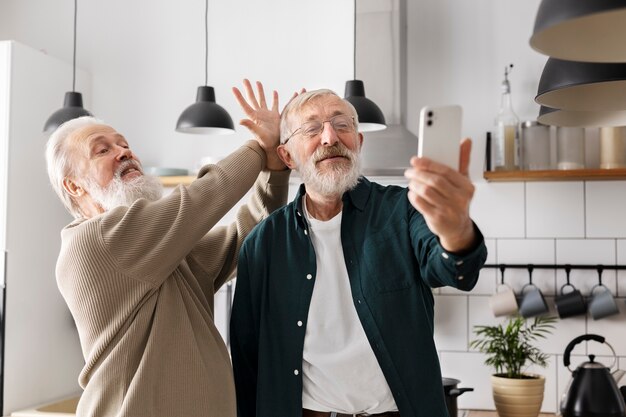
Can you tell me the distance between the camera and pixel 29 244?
345 centimetres

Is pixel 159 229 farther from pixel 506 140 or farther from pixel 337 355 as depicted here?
pixel 506 140

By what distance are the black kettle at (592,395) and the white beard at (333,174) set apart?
1371 millimetres

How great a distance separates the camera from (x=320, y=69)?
139 inches

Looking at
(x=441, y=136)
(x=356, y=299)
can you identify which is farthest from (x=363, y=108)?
(x=441, y=136)

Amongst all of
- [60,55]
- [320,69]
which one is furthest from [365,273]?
[60,55]

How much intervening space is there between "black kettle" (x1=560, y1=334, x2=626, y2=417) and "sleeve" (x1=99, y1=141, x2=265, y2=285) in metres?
1.59

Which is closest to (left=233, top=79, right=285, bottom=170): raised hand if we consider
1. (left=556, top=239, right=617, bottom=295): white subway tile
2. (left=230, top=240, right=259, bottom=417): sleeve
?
(left=230, top=240, right=259, bottom=417): sleeve

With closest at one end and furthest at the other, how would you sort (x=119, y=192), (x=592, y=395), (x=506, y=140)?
(x=119, y=192) → (x=592, y=395) → (x=506, y=140)

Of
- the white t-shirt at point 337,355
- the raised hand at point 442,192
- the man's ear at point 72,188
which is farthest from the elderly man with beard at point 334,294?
the man's ear at point 72,188

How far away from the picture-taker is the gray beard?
70.2 inches

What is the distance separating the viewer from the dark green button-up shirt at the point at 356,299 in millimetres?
1600

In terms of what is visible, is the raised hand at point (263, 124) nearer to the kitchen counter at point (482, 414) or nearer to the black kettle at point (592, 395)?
the black kettle at point (592, 395)

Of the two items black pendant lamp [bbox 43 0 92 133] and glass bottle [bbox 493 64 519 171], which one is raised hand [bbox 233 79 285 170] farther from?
glass bottle [bbox 493 64 519 171]

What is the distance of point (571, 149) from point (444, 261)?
1.93 meters
